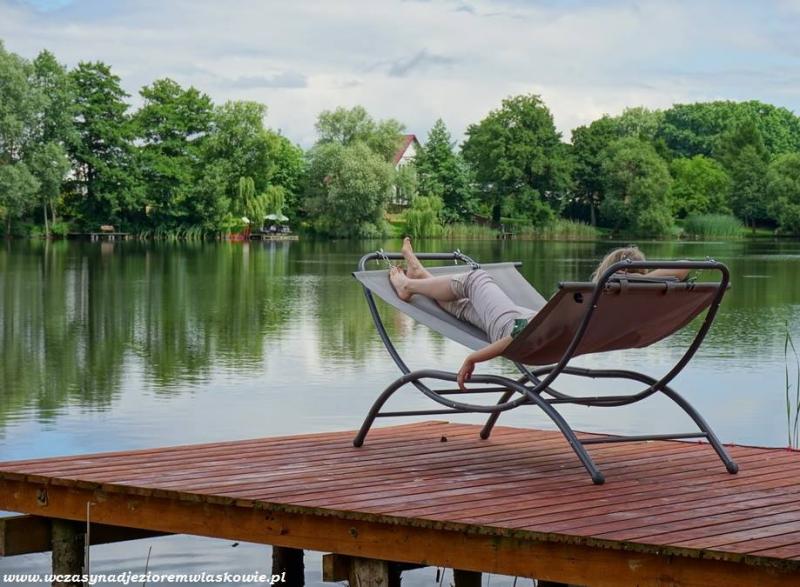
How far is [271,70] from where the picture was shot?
3007 inches

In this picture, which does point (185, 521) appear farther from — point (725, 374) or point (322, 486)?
point (725, 374)

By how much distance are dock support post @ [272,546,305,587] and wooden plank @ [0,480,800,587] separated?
3.59 ft

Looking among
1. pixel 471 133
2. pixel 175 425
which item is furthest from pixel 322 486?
pixel 471 133

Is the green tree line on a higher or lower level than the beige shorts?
higher

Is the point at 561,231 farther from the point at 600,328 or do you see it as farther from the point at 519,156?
the point at 600,328

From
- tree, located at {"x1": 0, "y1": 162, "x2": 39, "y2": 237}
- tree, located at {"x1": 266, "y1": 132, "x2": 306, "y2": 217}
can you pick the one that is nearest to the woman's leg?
tree, located at {"x1": 0, "y1": 162, "x2": 39, "y2": 237}

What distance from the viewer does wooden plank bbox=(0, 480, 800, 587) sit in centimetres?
355

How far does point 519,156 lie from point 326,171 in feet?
52.8

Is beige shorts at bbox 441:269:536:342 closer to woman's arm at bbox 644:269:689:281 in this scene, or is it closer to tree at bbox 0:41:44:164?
woman's arm at bbox 644:269:689:281

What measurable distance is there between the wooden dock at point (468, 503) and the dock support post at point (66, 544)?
0.07 meters

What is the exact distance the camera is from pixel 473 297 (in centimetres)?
539

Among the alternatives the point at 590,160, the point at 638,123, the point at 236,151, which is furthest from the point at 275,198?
the point at 638,123

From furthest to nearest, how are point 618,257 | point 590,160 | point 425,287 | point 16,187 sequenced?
point 590,160 → point 16,187 → point 425,287 → point 618,257

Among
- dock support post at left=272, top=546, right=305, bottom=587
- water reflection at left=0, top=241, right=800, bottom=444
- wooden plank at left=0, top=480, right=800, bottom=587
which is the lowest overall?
water reflection at left=0, top=241, right=800, bottom=444
